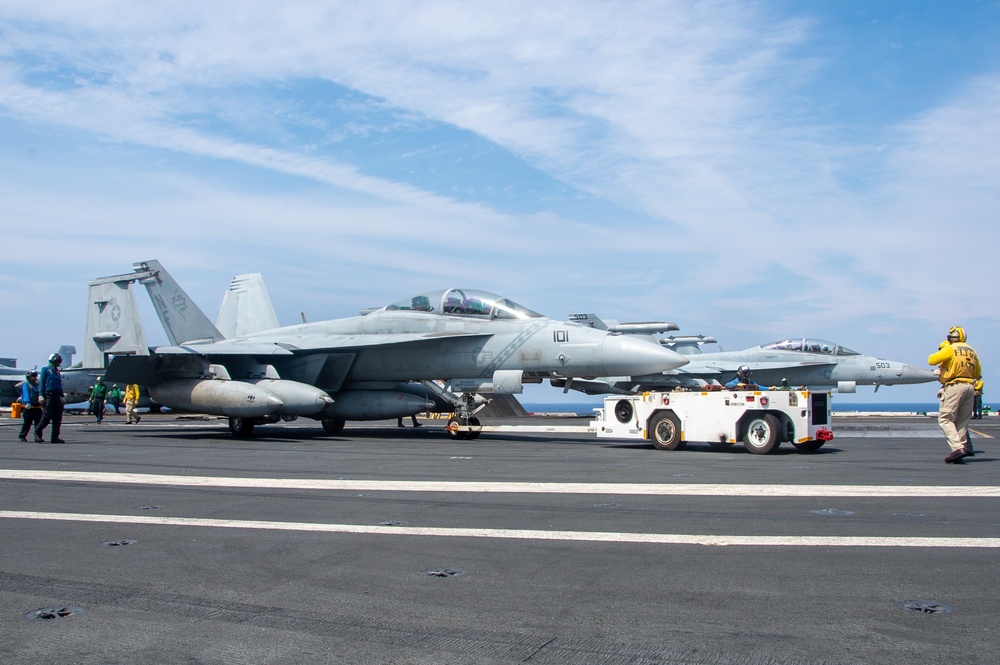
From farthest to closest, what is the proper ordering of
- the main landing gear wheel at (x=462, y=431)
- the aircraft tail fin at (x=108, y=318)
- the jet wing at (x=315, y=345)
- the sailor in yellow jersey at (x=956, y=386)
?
1. the aircraft tail fin at (x=108, y=318)
2. the jet wing at (x=315, y=345)
3. the main landing gear wheel at (x=462, y=431)
4. the sailor in yellow jersey at (x=956, y=386)

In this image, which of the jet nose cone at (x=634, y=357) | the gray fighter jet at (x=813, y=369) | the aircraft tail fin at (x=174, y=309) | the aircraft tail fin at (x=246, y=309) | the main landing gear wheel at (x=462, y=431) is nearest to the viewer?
the jet nose cone at (x=634, y=357)

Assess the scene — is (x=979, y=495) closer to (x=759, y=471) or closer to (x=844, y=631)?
(x=759, y=471)

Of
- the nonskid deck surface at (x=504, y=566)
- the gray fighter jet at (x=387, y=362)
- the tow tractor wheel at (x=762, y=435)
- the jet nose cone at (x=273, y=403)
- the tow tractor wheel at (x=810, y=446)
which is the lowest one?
the nonskid deck surface at (x=504, y=566)

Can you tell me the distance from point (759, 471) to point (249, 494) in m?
5.94

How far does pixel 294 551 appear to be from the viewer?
532cm

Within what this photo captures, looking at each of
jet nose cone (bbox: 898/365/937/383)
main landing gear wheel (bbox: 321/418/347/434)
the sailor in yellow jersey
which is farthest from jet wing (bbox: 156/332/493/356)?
jet nose cone (bbox: 898/365/937/383)

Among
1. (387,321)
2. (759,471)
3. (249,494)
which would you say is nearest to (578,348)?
(387,321)

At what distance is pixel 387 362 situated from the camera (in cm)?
1842

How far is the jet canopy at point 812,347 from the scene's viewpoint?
30.0 m

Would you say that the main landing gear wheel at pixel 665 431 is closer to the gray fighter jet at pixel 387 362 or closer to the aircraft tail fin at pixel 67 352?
the gray fighter jet at pixel 387 362

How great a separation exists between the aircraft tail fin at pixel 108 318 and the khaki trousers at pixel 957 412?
Result: 1706cm

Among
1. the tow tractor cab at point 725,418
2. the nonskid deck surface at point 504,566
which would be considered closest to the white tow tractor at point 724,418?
the tow tractor cab at point 725,418

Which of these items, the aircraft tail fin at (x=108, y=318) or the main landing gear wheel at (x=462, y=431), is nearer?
the main landing gear wheel at (x=462, y=431)

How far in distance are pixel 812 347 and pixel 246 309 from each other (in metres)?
20.2
